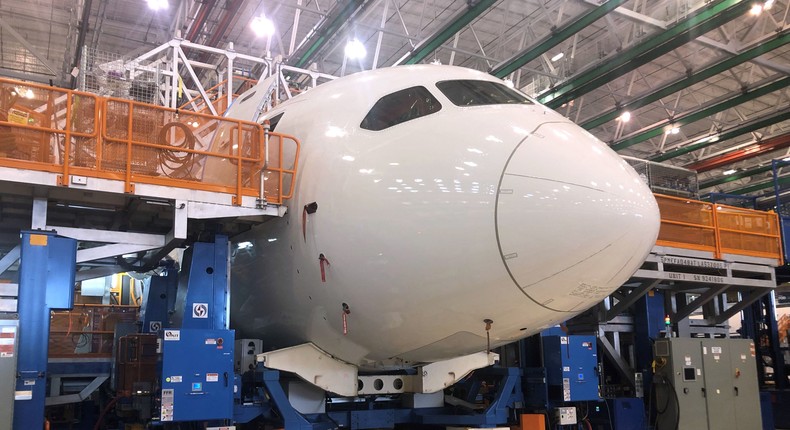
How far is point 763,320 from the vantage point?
16.8 m

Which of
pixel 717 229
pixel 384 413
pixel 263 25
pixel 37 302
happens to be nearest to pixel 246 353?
pixel 384 413

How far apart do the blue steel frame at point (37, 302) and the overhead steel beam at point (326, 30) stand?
10625mm

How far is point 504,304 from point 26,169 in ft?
15.7

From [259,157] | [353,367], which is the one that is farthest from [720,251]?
[259,157]

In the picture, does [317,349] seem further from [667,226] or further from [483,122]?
[667,226]

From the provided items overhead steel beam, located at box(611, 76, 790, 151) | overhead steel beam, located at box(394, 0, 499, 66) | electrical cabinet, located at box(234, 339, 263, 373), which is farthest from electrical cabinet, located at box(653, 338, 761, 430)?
overhead steel beam, located at box(611, 76, 790, 151)

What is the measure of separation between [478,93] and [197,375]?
4.11m

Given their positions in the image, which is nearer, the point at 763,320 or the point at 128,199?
the point at 128,199

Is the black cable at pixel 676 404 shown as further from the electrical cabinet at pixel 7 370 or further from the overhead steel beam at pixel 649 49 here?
the electrical cabinet at pixel 7 370

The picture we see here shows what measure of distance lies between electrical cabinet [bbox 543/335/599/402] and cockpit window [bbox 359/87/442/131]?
4.44 metres

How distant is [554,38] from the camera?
17.9 metres

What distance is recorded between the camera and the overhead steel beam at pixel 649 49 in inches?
624

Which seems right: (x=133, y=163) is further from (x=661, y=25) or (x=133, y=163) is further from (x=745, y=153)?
(x=745, y=153)

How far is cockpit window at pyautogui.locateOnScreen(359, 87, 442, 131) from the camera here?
23.4 feet
